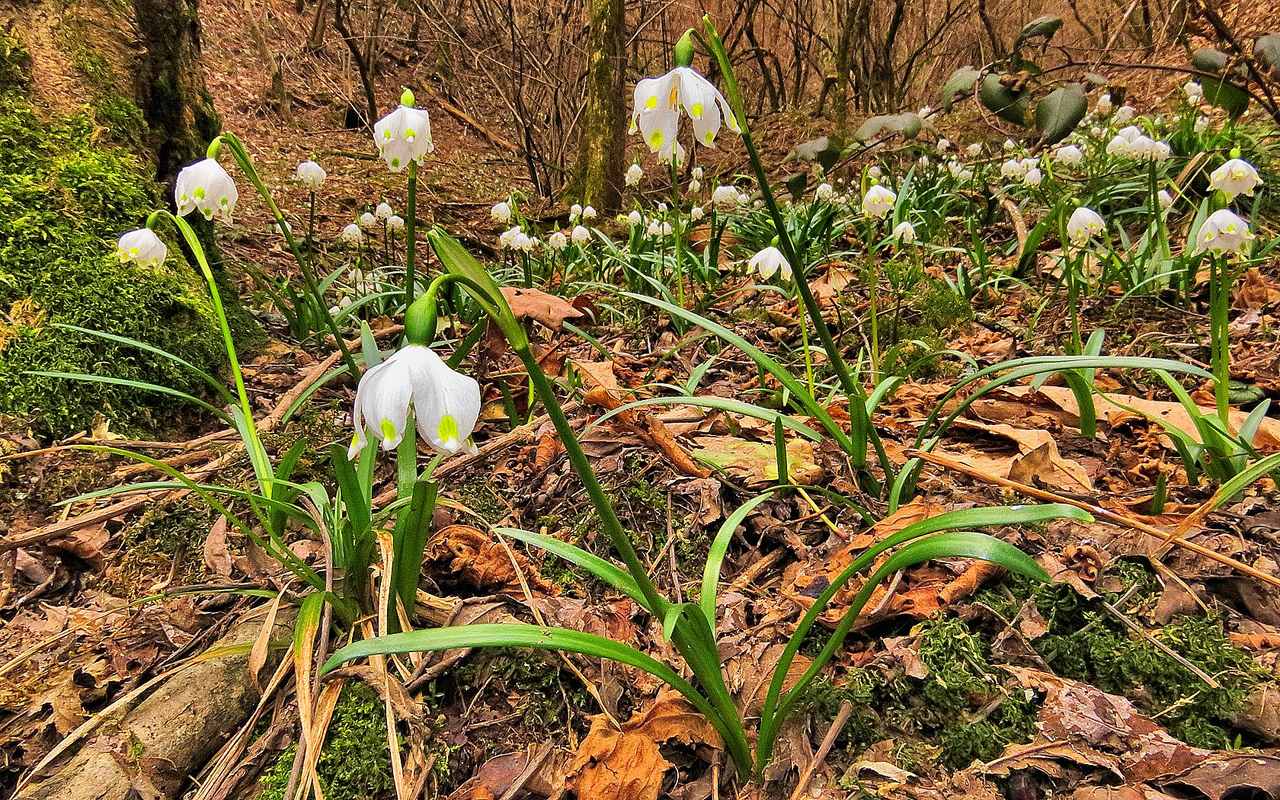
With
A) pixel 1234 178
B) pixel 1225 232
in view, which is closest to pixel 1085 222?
pixel 1234 178

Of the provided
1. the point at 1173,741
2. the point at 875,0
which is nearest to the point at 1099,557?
the point at 1173,741

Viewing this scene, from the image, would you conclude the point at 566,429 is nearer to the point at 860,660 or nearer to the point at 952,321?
the point at 860,660

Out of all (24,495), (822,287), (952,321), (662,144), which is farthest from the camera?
(822,287)

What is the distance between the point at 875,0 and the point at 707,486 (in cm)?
896

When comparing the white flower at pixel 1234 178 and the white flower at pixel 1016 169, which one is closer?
the white flower at pixel 1234 178

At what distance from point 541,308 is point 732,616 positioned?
5.33 ft

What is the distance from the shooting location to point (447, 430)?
0.91m

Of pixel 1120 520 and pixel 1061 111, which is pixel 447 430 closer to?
pixel 1120 520

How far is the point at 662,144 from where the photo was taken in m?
1.52

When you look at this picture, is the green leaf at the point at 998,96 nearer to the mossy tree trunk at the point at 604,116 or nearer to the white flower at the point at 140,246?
the white flower at the point at 140,246

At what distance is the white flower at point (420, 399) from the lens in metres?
0.89

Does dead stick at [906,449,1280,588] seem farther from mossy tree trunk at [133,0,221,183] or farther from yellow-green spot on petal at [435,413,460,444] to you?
mossy tree trunk at [133,0,221,183]

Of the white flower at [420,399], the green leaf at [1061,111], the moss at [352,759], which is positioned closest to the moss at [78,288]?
the moss at [352,759]

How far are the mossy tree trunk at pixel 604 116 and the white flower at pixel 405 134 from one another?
3.95m
